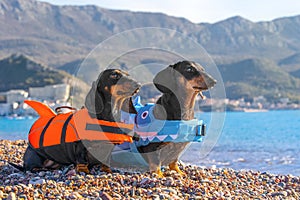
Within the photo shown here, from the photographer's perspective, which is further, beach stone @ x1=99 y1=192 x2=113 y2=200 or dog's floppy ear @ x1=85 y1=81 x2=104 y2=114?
dog's floppy ear @ x1=85 y1=81 x2=104 y2=114

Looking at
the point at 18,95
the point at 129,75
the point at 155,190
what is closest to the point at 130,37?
the point at 129,75

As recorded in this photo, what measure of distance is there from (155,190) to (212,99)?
6.41 ft

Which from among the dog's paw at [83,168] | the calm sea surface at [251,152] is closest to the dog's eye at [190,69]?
the calm sea surface at [251,152]

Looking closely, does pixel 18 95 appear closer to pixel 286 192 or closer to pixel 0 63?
pixel 0 63

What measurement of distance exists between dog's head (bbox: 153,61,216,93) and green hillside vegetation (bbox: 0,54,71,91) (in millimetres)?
110410

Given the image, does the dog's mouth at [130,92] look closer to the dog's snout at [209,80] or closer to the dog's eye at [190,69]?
the dog's eye at [190,69]

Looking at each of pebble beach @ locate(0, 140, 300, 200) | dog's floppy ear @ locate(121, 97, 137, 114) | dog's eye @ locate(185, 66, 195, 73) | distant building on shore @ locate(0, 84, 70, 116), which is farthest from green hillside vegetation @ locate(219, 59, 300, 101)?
dog's eye @ locate(185, 66, 195, 73)

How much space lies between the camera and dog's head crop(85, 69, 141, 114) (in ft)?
22.0

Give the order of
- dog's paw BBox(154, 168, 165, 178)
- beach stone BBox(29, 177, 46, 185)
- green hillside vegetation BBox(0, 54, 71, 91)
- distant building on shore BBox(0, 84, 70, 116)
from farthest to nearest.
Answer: green hillside vegetation BBox(0, 54, 71, 91) < distant building on shore BBox(0, 84, 70, 116) < dog's paw BBox(154, 168, 165, 178) < beach stone BBox(29, 177, 46, 185)

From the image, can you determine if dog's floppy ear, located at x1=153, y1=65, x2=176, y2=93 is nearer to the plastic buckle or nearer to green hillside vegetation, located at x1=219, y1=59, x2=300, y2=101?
the plastic buckle

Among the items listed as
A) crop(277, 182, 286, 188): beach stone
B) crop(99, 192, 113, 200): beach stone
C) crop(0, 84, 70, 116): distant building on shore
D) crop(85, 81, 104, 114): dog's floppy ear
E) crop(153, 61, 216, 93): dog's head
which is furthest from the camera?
crop(0, 84, 70, 116): distant building on shore

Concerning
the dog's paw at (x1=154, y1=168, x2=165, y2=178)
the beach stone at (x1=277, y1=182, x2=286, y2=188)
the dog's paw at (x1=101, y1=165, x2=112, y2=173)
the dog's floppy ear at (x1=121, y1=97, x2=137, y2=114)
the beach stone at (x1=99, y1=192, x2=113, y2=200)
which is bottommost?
the beach stone at (x1=277, y1=182, x2=286, y2=188)

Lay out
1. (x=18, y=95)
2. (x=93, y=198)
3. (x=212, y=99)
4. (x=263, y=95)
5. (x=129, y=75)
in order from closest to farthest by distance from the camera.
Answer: (x=93, y=198)
(x=129, y=75)
(x=212, y=99)
(x=18, y=95)
(x=263, y=95)

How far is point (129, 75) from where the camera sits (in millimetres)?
6895
